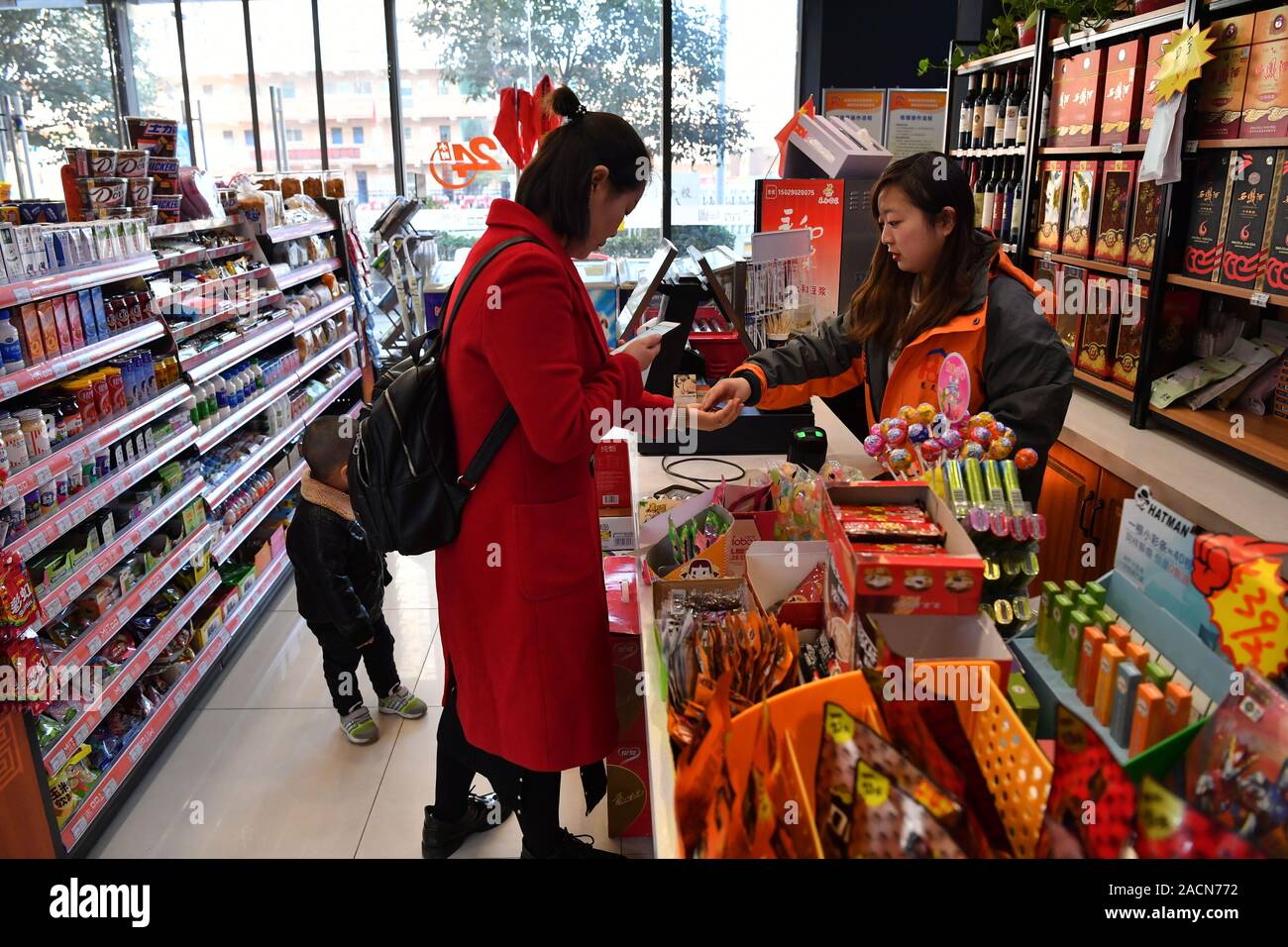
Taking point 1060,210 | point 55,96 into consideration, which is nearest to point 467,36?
point 55,96

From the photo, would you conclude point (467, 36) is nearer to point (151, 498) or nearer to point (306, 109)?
point (306, 109)

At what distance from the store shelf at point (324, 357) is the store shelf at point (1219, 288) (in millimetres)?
4239

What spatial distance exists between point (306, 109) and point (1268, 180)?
7975 mm

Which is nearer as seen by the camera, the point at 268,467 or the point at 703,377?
the point at 703,377

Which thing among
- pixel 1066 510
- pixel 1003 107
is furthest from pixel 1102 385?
pixel 1003 107

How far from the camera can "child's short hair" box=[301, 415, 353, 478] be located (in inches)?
117

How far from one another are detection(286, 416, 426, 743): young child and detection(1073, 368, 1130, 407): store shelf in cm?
304

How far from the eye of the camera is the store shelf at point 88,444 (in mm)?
2426

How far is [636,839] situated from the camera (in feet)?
8.82

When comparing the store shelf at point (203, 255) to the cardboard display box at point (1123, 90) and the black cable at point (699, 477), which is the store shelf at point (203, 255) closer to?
the black cable at point (699, 477)

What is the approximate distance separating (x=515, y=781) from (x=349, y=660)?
4.31ft

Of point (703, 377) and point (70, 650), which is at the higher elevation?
point (703, 377)

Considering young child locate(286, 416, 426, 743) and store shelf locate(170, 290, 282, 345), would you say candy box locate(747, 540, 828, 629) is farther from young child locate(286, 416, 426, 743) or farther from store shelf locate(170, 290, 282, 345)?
store shelf locate(170, 290, 282, 345)

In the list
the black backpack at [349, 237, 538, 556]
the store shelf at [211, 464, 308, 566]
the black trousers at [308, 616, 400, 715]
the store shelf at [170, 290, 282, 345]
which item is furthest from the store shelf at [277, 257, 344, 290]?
the black backpack at [349, 237, 538, 556]
